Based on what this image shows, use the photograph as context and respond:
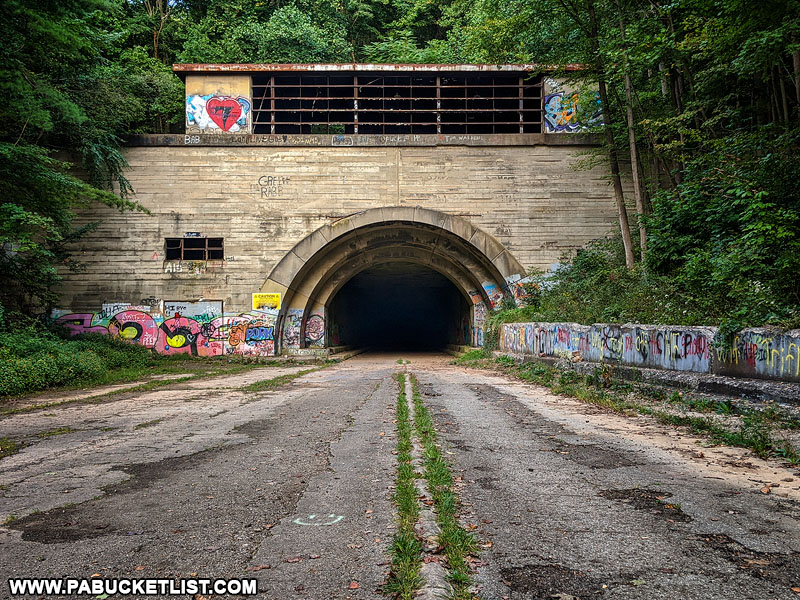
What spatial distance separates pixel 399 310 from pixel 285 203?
26.7 m

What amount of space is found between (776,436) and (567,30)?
44.9ft

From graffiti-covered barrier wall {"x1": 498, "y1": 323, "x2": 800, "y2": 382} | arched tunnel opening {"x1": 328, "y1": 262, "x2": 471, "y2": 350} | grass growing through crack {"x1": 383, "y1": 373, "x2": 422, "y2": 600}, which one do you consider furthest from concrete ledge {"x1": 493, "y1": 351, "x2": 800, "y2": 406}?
arched tunnel opening {"x1": 328, "y1": 262, "x2": 471, "y2": 350}

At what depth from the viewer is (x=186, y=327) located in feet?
66.3

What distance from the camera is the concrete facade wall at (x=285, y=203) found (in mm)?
20297

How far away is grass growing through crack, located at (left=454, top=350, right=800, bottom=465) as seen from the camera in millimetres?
5352

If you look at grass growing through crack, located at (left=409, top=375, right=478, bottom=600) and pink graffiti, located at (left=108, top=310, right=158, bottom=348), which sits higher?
pink graffiti, located at (left=108, top=310, right=158, bottom=348)

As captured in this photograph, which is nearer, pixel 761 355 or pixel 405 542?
pixel 405 542

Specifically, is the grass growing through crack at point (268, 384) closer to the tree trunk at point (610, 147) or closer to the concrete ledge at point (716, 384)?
A: the concrete ledge at point (716, 384)

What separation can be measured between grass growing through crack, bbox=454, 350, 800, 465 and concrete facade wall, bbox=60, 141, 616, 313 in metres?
10.3

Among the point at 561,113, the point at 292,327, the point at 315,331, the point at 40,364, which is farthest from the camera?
the point at 315,331

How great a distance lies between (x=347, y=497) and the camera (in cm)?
378

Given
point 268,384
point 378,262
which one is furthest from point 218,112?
point 268,384

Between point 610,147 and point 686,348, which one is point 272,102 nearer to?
point 610,147

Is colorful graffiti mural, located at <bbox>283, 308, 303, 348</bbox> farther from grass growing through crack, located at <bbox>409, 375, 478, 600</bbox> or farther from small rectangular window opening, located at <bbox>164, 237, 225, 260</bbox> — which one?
grass growing through crack, located at <bbox>409, 375, 478, 600</bbox>
